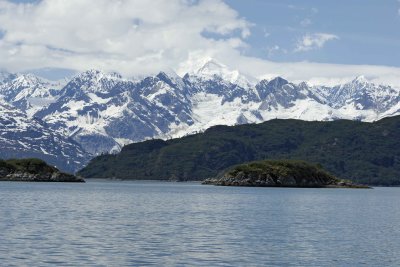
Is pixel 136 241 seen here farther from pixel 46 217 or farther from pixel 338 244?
pixel 46 217

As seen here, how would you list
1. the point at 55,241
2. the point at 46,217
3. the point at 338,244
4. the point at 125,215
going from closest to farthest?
the point at 55,241, the point at 338,244, the point at 46,217, the point at 125,215

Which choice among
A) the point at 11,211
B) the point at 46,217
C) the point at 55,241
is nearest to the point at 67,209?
the point at 11,211

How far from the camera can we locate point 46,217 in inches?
4998

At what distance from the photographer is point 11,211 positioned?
140000mm

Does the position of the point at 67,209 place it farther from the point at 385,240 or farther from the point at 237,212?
the point at 385,240

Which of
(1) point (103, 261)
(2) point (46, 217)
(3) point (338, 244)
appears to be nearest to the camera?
(1) point (103, 261)

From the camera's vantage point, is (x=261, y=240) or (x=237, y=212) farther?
(x=237, y=212)

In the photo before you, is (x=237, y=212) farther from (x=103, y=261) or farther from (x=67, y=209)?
(x=103, y=261)

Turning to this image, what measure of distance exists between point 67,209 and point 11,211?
1468cm

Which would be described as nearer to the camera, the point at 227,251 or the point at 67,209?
the point at 227,251

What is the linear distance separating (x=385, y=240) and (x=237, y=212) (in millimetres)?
57108

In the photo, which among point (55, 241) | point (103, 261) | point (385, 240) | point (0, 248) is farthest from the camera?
point (385, 240)

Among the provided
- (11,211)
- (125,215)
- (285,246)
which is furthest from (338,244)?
(11,211)

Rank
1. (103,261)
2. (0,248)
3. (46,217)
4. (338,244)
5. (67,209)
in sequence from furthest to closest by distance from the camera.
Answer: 1. (67,209)
2. (46,217)
3. (338,244)
4. (0,248)
5. (103,261)
